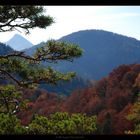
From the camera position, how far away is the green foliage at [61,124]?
15.7 ft

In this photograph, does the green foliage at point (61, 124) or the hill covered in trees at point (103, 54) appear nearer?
the green foliage at point (61, 124)

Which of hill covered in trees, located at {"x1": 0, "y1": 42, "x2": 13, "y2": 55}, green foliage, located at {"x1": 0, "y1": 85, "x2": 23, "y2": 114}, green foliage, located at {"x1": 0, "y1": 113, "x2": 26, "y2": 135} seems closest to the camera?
green foliage, located at {"x1": 0, "y1": 113, "x2": 26, "y2": 135}

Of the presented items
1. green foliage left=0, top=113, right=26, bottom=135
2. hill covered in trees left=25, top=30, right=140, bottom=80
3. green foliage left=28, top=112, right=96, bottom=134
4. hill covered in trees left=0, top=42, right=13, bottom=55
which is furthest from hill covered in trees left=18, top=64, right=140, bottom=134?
hill covered in trees left=25, top=30, right=140, bottom=80

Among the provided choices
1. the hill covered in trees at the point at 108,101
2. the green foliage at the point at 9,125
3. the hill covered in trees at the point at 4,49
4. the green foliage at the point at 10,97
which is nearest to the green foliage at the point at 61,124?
the green foliage at the point at 9,125

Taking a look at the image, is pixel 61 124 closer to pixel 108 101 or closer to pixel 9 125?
pixel 9 125

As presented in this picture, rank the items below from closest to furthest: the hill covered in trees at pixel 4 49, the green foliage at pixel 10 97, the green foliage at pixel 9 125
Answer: the green foliage at pixel 9 125 → the green foliage at pixel 10 97 → the hill covered in trees at pixel 4 49

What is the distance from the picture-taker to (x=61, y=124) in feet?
15.8

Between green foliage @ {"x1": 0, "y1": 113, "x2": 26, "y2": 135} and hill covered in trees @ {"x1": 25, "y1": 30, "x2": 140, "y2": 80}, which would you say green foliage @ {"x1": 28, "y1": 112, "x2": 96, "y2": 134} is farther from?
hill covered in trees @ {"x1": 25, "y1": 30, "x2": 140, "y2": 80}

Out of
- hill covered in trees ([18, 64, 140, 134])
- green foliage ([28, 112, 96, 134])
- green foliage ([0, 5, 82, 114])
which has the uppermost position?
green foliage ([0, 5, 82, 114])

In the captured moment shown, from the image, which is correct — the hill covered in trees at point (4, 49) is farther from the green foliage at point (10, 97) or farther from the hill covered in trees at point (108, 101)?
the hill covered in trees at point (108, 101)

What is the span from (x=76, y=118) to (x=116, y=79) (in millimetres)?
17730

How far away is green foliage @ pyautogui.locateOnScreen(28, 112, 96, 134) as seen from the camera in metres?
4.77
